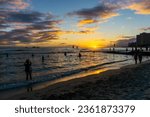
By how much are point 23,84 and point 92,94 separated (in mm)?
10431

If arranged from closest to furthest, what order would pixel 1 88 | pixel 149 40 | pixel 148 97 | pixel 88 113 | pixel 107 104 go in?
pixel 88 113
pixel 107 104
pixel 148 97
pixel 1 88
pixel 149 40

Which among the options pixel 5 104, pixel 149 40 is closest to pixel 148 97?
pixel 5 104

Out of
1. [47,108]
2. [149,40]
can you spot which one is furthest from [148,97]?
[149,40]

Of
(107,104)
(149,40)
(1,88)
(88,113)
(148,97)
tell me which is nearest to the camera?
(88,113)

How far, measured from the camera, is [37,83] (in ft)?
80.7

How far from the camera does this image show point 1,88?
858 inches

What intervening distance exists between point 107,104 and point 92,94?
4965 mm

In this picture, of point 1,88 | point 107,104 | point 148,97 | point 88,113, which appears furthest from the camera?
point 1,88

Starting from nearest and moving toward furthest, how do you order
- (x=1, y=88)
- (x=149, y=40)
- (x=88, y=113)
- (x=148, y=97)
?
1. (x=88, y=113)
2. (x=148, y=97)
3. (x=1, y=88)
4. (x=149, y=40)

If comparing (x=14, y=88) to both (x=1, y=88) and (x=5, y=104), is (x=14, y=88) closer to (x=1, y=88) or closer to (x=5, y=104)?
(x=1, y=88)

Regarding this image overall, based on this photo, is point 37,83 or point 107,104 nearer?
point 107,104

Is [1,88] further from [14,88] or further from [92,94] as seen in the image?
[92,94]

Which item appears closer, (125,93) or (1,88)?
(125,93)

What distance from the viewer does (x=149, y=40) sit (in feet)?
631
